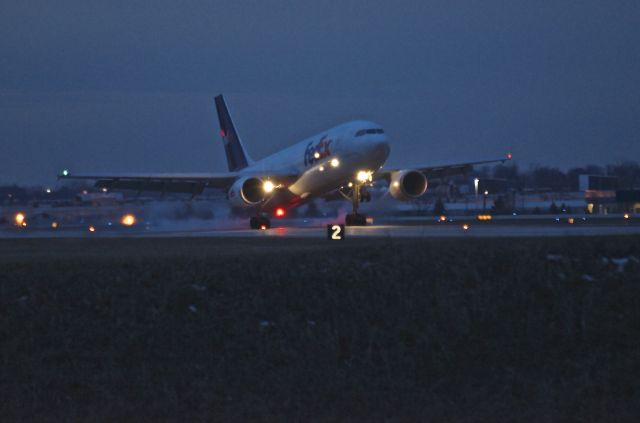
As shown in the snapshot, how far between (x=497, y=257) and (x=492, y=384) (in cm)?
562

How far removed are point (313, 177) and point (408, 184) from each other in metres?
6.10

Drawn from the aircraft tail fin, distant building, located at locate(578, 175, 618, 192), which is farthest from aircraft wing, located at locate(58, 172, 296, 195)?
distant building, located at locate(578, 175, 618, 192)

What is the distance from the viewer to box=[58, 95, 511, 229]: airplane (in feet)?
148

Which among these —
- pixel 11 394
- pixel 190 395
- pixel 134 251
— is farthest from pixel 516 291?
pixel 134 251

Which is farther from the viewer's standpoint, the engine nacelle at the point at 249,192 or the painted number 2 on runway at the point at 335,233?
the engine nacelle at the point at 249,192

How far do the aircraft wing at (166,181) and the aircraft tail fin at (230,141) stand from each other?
4.74 meters

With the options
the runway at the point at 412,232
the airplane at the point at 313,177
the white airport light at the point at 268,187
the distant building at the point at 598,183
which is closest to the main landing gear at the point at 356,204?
the airplane at the point at 313,177

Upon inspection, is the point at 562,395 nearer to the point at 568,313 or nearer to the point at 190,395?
the point at 568,313

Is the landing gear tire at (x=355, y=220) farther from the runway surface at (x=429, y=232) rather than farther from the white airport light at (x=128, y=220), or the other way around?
the white airport light at (x=128, y=220)

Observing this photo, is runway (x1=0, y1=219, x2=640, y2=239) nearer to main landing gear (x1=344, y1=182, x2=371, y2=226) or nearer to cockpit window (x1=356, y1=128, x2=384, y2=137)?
main landing gear (x1=344, y1=182, x2=371, y2=226)

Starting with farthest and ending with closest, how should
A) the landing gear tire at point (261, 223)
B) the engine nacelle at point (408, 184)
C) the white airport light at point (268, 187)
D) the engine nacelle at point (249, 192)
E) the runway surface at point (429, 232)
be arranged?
1. the engine nacelle at point (408, 184)
2. the landing gear tire at point (261, 223)
3. the engine nacelle at point (249, 192)
4. the white airport light at point (268, 187)
5. the runway surface at point (429, 232)

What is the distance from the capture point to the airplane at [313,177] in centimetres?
4525

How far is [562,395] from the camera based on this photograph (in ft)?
49.1

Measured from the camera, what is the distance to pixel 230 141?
213ft
